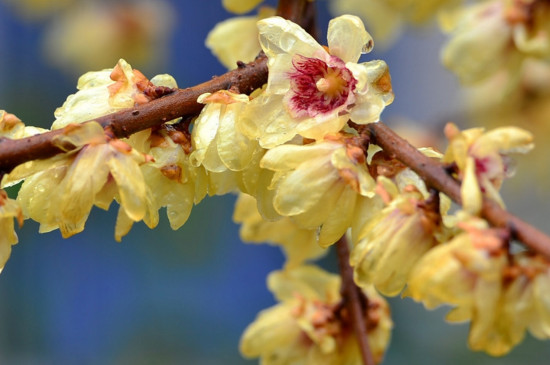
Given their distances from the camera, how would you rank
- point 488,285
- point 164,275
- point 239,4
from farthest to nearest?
point 164,275
point 239,4
point 488,285

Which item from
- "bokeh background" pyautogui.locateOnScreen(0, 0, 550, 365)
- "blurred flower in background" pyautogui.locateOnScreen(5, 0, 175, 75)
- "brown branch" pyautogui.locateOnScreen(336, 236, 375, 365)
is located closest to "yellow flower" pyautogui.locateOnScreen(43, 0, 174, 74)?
"blurred flower in background" pyautogui.locateOnScreen(5, 0, 175, 75)

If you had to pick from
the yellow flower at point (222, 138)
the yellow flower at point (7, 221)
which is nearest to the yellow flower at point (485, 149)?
the yellow flower at point (222, 138)

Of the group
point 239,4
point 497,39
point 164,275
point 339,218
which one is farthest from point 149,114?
point 164,275

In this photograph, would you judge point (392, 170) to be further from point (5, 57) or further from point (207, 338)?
point (5, 57)

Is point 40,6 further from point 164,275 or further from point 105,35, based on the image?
point 164,275

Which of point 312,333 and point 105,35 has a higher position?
point 105,35

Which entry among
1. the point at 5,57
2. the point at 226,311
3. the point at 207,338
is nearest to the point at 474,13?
the point at 207,338
